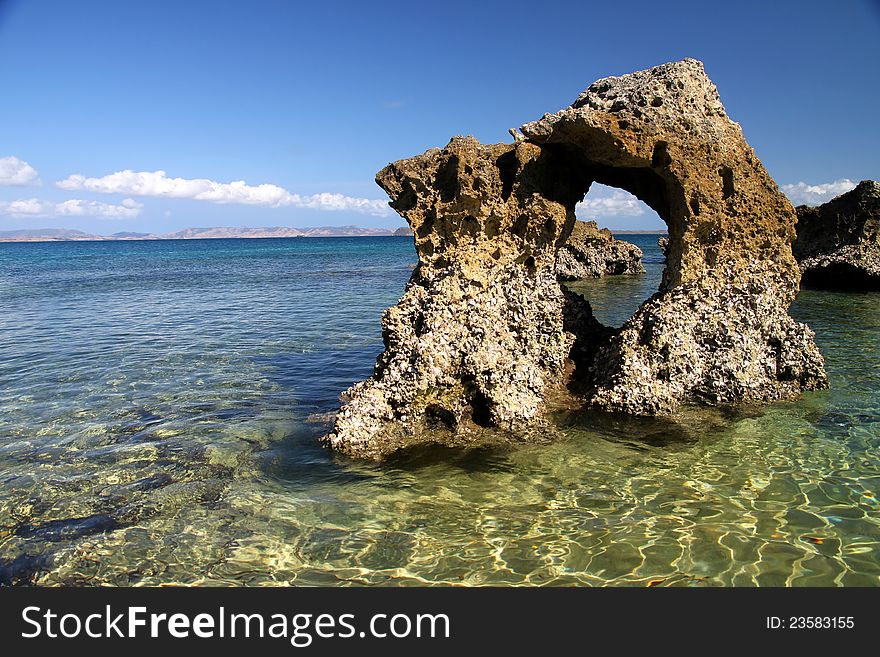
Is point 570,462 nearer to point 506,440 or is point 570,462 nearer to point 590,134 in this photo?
point 506,440

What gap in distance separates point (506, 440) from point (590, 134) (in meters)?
4.39

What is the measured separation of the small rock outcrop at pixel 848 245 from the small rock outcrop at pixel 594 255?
379 inches

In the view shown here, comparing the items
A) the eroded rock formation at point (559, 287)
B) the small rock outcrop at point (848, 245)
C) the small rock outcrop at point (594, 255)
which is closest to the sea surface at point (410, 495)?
the eroded rock formation at point (559, 287)

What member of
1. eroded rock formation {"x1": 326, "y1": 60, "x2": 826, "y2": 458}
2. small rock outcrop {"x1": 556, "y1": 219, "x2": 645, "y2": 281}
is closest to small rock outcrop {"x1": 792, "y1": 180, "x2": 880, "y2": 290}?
small rock outcrop {"x1": 556, "y1": 219, "x2": 645, "y2": 281}

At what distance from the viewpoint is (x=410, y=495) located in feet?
20.7

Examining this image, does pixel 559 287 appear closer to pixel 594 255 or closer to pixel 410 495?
pixel 410 495

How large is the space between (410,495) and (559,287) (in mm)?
4458

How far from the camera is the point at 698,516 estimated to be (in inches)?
225

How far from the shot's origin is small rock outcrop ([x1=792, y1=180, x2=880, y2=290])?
24.3 m

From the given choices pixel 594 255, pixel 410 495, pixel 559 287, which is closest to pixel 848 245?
pixel 594 255

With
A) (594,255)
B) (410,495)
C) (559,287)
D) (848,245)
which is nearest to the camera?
(410,495)
